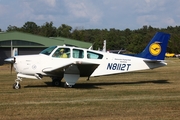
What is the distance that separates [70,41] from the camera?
64688 millimetres

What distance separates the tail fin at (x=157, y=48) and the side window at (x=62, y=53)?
13.2ft

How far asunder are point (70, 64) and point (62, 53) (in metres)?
1.10

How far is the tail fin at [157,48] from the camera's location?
15062 mm

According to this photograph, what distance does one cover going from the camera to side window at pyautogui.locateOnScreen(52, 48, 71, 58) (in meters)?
13.3

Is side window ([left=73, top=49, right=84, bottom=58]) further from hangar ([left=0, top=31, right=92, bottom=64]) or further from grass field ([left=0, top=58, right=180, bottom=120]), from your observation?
hangar ([left=0, top=31, right=92, bottom=64])

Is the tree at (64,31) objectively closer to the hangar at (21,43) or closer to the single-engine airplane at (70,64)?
the hangar at (21,43)

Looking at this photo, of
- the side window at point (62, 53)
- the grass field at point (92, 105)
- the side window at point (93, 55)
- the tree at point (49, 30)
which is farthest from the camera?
the tree at point (49, 30)

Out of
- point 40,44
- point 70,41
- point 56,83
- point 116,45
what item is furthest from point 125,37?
point 56,83

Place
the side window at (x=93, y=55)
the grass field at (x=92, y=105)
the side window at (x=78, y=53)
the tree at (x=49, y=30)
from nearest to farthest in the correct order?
the grass field at (x=92, y=105) < the side window at (x=78, y=53) < the side window at (x=93, y=55) < the tree at (x=49, y=30)

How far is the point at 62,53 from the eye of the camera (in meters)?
13.4

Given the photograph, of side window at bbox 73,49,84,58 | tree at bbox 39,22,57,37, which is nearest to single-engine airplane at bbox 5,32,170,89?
side window at bbox 73,49,84,58

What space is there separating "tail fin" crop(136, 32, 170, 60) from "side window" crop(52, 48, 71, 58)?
13.2ft

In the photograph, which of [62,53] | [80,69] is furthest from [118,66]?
[62,53]

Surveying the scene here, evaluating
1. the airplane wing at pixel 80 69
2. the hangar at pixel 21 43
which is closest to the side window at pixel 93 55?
the airplane wing at pixel 80 69
